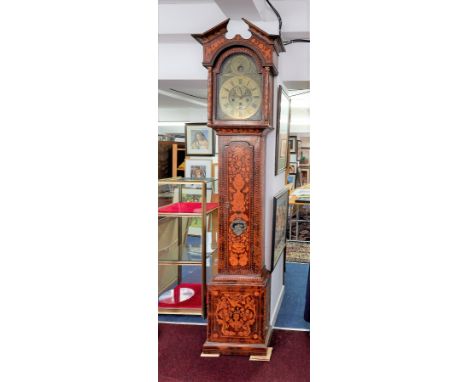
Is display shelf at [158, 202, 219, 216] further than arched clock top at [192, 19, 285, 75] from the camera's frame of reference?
Yes

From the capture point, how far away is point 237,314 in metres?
2.78

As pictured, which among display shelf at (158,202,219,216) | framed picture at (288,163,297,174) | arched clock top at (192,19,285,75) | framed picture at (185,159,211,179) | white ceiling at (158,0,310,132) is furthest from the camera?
framed picture at (288,163,297,174)

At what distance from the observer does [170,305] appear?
11.9 feet

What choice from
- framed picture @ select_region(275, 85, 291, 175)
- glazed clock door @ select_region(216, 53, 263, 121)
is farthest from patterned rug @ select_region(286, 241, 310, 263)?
glazed clock door @ select_region(216, 53, 263, 121)

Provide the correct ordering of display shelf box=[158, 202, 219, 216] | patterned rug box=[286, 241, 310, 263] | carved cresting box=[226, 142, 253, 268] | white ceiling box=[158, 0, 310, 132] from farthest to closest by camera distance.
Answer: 1. patterned rug box=[286, 241, 310, 263]
2. display shelf box=[158, 202, 219, 216]
3. white ceiling box=[158, 0, 310, 132]
4. carved cresting box=[226, 142, 253, 268]

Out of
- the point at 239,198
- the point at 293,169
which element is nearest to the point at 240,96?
the point at 239,198

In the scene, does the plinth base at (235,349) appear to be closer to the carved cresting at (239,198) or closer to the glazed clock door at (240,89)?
the carved cresting at (239,198)

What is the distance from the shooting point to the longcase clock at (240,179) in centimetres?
264

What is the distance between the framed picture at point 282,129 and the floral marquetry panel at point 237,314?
0.93m

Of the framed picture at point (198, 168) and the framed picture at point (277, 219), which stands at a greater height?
the framed picture at point (198, 168)

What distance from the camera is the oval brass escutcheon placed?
9.13 feet

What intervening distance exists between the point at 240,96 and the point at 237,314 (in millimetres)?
1402

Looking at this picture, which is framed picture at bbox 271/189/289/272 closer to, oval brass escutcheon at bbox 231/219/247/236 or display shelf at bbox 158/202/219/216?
oval brass escutcheon at bbox 231/219/247/236

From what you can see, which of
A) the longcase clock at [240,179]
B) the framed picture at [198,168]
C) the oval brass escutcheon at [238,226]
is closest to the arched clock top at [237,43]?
the longcase clock at [240,179]
